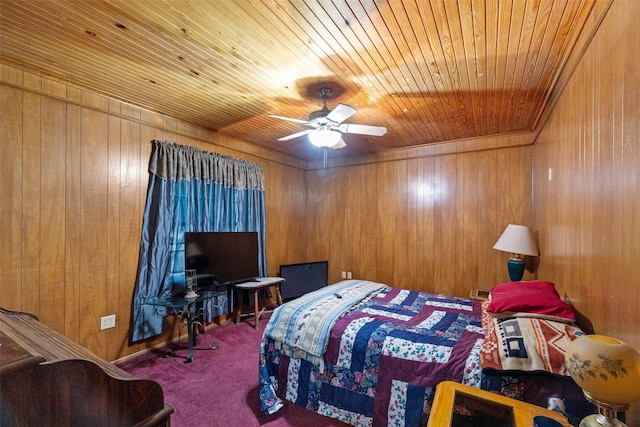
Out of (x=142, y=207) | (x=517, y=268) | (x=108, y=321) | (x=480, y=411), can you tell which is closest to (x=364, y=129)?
(x=480, y=411)

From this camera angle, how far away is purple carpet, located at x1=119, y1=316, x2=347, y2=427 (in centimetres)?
199

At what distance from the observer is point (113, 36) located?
1.82 meters

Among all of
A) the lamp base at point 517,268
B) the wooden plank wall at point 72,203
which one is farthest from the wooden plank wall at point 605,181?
the wooden plank wall at point 72,203

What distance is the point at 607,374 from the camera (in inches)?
33.5

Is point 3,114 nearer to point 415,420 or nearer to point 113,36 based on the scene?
point 113,36

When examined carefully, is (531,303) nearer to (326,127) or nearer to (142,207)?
(326,127)

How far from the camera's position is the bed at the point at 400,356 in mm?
1413

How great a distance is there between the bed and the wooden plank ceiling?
1648 millimetres

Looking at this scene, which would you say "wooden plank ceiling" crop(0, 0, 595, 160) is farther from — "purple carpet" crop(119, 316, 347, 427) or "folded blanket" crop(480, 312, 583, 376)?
"purple carpet" crop(119, 316, 347, 427)

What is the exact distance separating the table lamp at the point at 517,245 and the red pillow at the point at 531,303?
0.96 m

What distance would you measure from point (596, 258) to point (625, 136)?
632 millimetres

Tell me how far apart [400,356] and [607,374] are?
1058 mm

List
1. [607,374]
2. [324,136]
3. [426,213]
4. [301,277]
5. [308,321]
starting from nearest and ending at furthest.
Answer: [607,374] → [308,321] → [324,136] → [426,213] → [301,277]

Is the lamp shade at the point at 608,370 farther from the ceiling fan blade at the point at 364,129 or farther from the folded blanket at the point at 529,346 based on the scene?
the ceiling fan blade at the point at 364,129
